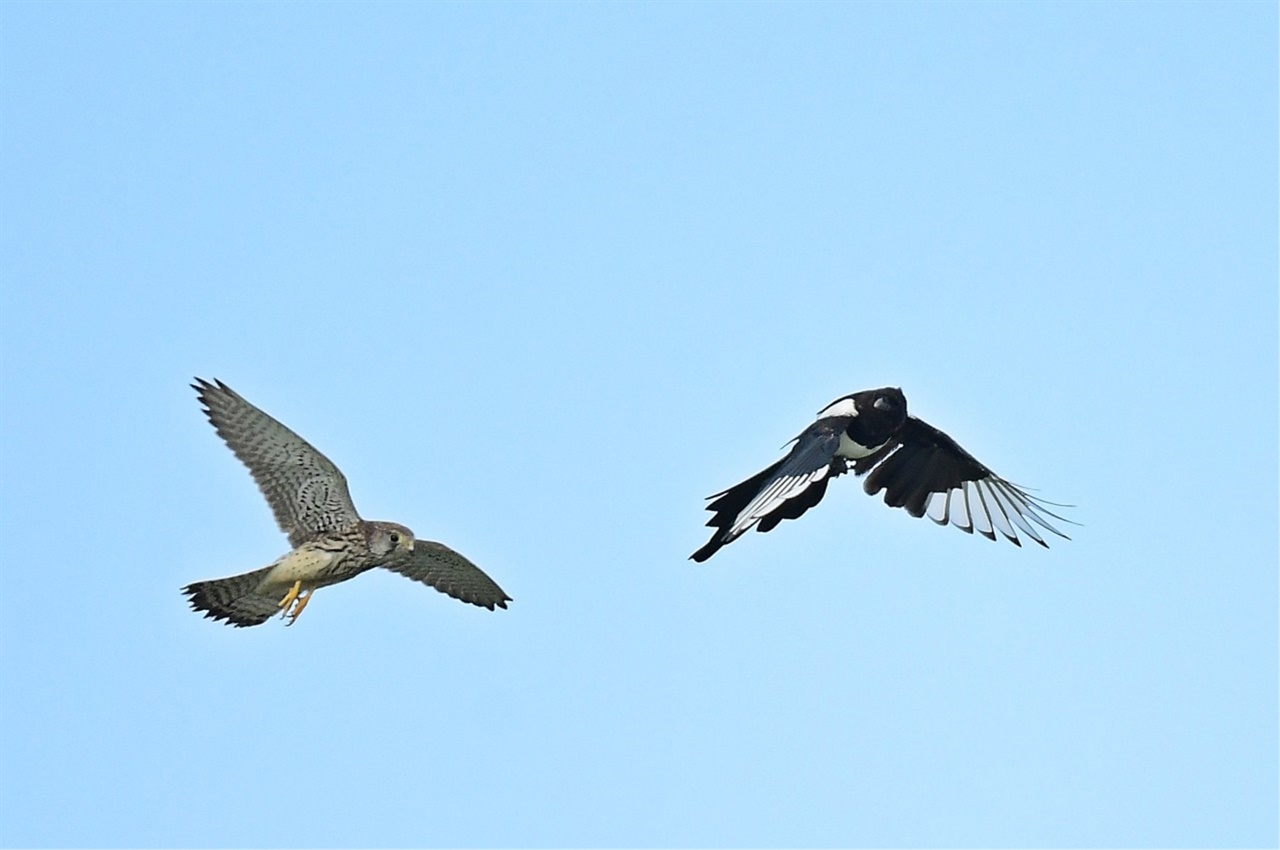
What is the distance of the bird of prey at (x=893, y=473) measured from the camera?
12188 mm

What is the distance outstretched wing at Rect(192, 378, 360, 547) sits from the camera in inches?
502

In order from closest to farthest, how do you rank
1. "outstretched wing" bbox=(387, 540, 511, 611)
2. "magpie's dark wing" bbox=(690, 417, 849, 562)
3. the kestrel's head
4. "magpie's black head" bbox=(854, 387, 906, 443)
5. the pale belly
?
1. "magpie's dark wing" bbox=(690, 417, 849, 562)
2. the pale belly
3. the kestrel's head
4. "magpie's black head" bbox=(854, 387, 906, 443)
5. "outstretched wing" bbox=(387, 540, 511, 611)

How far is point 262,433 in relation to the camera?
12.8 m

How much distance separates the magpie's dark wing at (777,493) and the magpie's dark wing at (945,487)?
172cm

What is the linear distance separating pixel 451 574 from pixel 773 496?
11.9 feet

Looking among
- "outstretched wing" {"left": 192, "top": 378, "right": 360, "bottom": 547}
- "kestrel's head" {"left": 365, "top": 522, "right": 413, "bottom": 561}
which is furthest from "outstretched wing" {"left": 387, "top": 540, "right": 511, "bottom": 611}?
"outstretched wing" {"left": 192, "top": 378, "right": 360, "bottom": 547}

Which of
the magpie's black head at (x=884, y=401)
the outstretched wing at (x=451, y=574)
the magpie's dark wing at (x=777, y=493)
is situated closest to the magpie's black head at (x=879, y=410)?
the magpie's black head at (x=884, y=401)

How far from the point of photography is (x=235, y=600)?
43.5ft

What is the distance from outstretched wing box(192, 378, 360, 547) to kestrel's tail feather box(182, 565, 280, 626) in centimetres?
47

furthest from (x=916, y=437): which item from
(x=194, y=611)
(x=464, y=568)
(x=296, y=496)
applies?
(x=194, y=611)

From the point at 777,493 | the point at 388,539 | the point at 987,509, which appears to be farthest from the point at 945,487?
the point at 388,539

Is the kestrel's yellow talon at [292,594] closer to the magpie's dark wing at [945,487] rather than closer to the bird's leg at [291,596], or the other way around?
the bird's leg at [291,596]

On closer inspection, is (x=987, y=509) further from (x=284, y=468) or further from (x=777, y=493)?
(x=284, y=468)

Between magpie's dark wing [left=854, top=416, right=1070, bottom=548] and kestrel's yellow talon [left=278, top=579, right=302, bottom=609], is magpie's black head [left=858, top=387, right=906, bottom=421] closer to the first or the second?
magpie's dark wing [left=854, top=416, right=1070, bottom=548]
